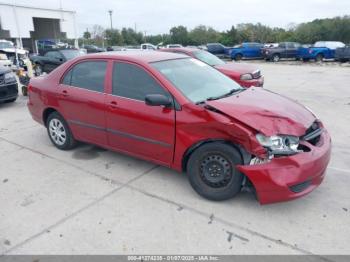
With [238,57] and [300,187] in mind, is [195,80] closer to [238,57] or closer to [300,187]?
[300,187]

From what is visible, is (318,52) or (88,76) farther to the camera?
(318,52)

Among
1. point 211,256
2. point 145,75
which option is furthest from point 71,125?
point 211,256

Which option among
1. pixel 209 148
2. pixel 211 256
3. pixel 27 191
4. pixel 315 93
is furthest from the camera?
pixel 315 93

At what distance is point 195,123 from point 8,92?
6.97 m

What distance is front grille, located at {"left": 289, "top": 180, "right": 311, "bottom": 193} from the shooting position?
3.09m

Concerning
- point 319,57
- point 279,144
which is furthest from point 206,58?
point 319,57

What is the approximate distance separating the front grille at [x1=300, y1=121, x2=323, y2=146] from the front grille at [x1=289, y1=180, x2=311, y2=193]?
467 mm

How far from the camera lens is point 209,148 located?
3369 millimetres

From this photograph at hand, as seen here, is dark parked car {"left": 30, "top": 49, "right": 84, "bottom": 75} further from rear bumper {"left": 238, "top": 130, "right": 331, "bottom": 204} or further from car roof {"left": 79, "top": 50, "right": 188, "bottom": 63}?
rear bumper {"left": 238, "top": 130, "right": 331, "bottom": 204}

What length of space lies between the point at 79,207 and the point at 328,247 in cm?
253

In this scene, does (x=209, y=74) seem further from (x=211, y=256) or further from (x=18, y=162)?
(x=18, y=162)

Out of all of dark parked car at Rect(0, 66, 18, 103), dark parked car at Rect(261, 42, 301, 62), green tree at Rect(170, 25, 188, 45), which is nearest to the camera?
A: dark parked car at Rect(0, 66, 18, 103)

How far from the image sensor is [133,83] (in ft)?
13.3

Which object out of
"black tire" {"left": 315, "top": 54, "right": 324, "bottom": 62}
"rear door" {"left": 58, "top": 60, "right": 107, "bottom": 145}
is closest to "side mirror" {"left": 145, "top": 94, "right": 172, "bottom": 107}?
"rear door" {"left": 58, "top": 60, "right": 107, "bottom": 145}
